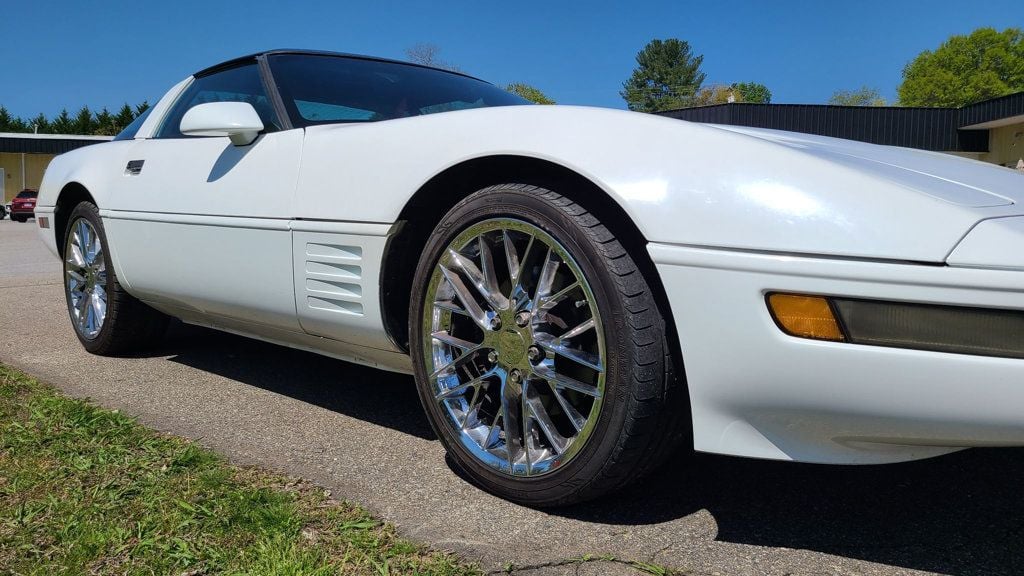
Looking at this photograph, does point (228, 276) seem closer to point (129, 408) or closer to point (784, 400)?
point (129, 408)

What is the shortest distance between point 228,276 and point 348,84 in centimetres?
85

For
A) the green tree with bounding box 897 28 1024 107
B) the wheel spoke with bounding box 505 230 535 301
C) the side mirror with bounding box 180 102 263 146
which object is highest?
the green tree with bounding box 897 28 1024 107

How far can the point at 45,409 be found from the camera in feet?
9.05

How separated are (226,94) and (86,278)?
1230 mm

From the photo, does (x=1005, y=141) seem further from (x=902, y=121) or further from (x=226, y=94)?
(x=226, y=94)

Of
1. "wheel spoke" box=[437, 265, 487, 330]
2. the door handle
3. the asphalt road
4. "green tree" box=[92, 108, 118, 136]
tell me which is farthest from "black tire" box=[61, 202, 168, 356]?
"green tree" box=[92, 108, 118, 136]

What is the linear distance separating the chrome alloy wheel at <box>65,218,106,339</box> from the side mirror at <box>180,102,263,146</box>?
1198mm

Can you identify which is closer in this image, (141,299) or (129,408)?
(129,408)

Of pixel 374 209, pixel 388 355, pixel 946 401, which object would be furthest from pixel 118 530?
pixel 946 401

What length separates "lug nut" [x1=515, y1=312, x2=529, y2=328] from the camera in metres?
1.99

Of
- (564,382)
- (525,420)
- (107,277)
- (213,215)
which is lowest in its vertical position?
(525,420)

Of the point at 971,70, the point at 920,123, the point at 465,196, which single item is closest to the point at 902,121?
the point at 920,123

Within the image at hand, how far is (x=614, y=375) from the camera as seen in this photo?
1.77 metres

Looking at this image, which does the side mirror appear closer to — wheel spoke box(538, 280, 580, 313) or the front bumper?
wheel spoke box(538, 280, 580, 313)
